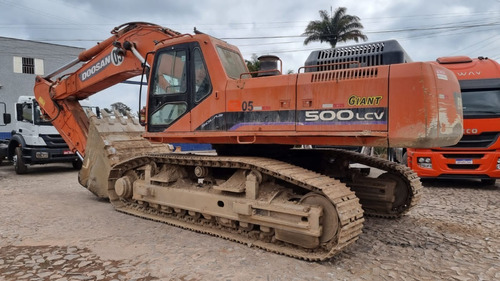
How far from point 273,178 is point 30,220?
159 inches

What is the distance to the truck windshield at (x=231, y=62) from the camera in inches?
198

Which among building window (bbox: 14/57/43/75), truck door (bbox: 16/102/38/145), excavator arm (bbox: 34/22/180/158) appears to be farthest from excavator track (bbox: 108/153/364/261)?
building window (bbox: 14/57/43/75)

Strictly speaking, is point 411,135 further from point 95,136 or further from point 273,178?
point 95,136

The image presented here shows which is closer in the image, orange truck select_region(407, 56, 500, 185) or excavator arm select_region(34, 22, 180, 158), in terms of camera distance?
excavator arm select_region(34, 22, 180, 158)

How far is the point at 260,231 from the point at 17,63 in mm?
25005

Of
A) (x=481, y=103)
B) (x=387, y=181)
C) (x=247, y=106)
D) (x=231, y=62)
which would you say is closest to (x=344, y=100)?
(x=247, y=106)

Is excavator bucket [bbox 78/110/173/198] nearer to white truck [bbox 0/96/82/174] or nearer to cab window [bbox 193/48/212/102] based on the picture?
cab window [bbox 193/48/212/102]

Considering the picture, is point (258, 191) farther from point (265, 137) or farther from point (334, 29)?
point (334, 29)

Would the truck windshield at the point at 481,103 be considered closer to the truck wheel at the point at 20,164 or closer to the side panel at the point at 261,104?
the side panel at the point at 261,104

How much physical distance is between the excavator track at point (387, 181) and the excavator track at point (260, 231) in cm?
146

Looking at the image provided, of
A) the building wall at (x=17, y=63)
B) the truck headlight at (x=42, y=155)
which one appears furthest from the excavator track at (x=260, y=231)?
the building wall at (x=17, y=63)

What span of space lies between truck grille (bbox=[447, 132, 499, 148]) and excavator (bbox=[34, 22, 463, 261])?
4.03 m

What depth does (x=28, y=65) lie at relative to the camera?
24156 mm

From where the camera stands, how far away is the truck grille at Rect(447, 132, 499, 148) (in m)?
8.33
